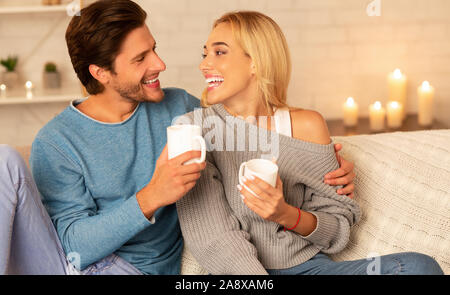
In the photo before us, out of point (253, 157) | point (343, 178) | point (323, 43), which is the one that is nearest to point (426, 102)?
point (323, 43)

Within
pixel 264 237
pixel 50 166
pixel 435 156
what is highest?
pixel 50 166

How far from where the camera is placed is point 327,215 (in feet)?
4.79

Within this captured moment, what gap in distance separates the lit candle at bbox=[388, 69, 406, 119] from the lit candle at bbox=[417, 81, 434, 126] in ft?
0.37

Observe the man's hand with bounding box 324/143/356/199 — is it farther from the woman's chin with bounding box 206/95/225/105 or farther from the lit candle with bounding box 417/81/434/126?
the lit candle with bounding box 417/81/434/126

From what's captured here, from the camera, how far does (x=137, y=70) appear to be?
1579 mm

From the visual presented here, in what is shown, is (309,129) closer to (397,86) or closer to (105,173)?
(105,173)

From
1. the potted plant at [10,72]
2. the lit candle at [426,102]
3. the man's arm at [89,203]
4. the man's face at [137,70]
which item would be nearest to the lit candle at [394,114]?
the lit candle at [426,102]

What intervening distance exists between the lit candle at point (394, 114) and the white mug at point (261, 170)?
6.59ft

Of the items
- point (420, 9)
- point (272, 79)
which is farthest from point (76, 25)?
point (420, 9)

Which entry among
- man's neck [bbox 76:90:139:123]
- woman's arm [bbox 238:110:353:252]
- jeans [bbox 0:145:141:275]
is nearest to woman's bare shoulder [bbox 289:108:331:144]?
woman's arm [bbox 238:110:353:252]
